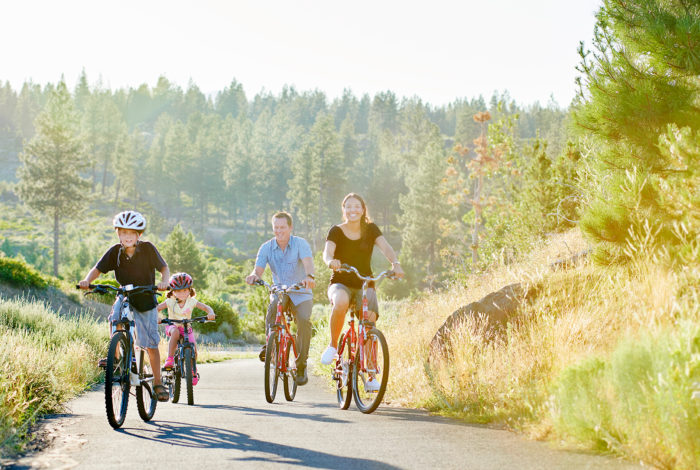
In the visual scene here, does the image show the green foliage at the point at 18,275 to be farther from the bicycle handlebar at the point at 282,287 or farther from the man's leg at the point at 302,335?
the bicycle handlebar at the point at 282,287

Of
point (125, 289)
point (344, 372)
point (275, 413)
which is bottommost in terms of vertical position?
point (275, 413)

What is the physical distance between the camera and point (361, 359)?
7.35m

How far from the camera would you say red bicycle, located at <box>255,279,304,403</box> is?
8148mm

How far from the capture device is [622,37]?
8898 mm

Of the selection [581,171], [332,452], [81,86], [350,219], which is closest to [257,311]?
[581,171]

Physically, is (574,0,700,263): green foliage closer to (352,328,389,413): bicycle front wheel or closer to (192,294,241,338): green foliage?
(352,328,389,413): bicycle front wheel

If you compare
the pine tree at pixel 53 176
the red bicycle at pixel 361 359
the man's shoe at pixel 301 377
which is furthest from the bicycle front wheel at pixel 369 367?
the pine tree at pixel 53 176

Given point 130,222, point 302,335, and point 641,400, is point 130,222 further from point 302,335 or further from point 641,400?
point 641,400

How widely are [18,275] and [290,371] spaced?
20260 mm

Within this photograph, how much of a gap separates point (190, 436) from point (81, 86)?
168 metres

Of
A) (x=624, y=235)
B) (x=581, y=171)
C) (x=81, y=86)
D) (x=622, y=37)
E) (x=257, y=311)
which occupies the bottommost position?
(x=257, y=311)

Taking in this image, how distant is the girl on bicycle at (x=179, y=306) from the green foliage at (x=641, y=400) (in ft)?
16.0

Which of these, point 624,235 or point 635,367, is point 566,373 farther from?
point 624,235

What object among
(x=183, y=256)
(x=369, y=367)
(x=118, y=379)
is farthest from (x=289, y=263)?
(x=183, y=256)
